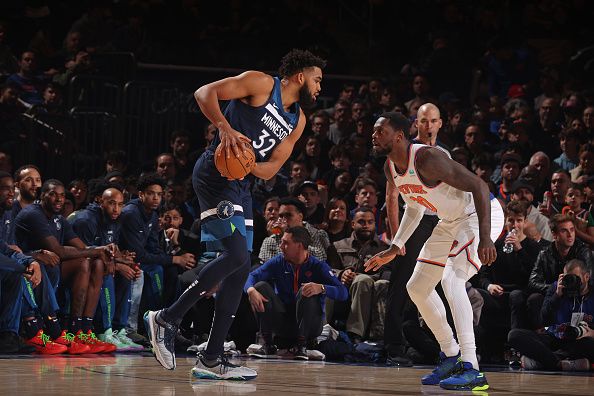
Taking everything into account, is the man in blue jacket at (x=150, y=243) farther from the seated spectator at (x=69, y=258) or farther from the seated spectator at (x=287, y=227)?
the seated spectator at (x=287, y=227)

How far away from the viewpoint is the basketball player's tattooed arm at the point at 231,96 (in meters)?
6.57

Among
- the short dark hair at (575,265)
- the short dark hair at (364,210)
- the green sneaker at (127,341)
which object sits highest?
the short dark hair at (364,210)

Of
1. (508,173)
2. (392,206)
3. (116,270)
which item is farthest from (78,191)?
(508,173)

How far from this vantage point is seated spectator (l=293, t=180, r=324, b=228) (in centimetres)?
1173

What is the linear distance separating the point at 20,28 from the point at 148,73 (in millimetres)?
2235

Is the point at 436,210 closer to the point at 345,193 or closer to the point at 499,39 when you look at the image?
the point at 345,193

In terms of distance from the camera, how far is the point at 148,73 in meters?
15.6

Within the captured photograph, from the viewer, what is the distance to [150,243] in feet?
34.9

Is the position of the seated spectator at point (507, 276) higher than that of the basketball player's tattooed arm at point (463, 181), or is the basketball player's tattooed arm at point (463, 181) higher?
the basketball player's tattooed arm at point (463, 181)

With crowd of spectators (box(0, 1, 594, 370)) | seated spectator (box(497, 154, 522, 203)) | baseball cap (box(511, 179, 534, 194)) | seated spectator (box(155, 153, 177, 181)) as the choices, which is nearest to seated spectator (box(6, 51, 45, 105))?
crowd of spectators (box(0, 1, 594, 370))

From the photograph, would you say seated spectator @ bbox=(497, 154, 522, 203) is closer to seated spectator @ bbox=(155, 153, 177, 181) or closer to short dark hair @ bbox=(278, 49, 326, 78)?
seated spectator @ bbox=(155, 153, 177, 181)

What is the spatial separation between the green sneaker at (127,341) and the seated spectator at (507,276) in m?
3.24

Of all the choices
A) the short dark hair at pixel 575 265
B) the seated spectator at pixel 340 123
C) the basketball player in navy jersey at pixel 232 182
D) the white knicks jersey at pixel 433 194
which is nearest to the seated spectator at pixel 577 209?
the short dark hair at pixel 575 265

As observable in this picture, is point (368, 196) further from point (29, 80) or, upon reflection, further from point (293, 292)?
point (29, 80)
